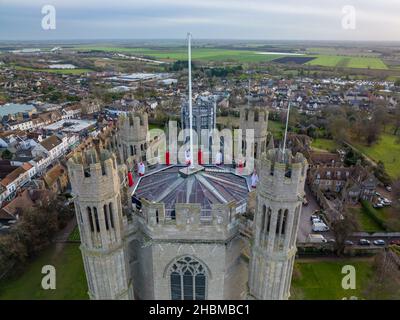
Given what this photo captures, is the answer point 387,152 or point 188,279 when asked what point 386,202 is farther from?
point 188,279

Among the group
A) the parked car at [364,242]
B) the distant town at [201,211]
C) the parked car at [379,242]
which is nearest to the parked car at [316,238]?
the distant town at [201,211]

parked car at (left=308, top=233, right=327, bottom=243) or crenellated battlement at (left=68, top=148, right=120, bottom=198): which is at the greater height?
crenellated battlement at (left=68, top=148, right=120, bottom=198)

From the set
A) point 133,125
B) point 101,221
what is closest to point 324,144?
point 133,125

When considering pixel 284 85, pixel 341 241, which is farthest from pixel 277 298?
pixel 284 85

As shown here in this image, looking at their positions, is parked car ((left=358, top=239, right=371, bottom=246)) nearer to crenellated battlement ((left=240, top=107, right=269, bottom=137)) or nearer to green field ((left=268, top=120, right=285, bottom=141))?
crenellated battlement ((left=240, top=107, right=269, bottom=137))

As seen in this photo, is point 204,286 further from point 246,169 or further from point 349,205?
point 349,205

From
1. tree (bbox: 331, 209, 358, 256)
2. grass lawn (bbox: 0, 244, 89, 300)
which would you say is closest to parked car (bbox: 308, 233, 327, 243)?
tree (bbox: 331, 209, 358, 256)

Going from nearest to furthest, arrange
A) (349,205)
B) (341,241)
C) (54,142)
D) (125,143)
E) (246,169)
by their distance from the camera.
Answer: (246,169), (125,143), (341,241), (349,205), (54,142)
